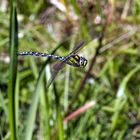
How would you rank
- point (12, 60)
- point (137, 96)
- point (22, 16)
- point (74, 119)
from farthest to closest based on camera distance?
point (22, 16) < point (137, 96) < point (74, 119) < point (12, 60)

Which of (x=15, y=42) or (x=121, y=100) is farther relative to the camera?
(x=121, y=100)

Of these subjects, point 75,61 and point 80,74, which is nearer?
point 75,61

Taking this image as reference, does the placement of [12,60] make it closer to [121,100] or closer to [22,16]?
[121,100]

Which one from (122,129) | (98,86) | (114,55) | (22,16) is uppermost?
(22,16)

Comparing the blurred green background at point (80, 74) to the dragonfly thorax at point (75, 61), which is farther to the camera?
the blurred green background at point (80, 74)

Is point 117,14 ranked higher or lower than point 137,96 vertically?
higher

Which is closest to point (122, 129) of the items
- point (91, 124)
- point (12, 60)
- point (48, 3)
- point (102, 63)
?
point (91, 124)

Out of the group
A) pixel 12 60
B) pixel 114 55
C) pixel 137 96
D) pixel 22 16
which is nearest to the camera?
pixel 12 60

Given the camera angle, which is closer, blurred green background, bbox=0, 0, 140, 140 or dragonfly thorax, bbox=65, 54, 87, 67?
dragonfly thorax, bbox=65, 54, 87, 67
